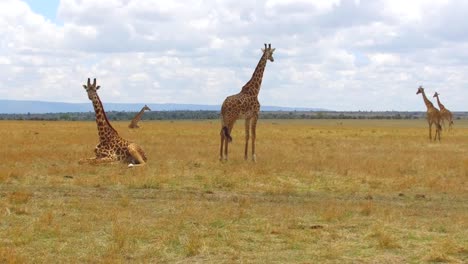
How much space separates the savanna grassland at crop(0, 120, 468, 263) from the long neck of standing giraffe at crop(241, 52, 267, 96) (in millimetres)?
2202

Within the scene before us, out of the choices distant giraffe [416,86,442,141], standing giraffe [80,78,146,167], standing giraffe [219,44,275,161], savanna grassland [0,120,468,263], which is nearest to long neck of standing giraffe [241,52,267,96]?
standing giraffe [219,44,275,161]

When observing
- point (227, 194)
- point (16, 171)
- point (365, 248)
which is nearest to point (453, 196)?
point (227, 194)

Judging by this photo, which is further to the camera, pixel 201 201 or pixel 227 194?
pixel 227 194

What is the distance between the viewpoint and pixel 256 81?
21000 millimetres

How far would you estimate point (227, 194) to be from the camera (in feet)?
46.2

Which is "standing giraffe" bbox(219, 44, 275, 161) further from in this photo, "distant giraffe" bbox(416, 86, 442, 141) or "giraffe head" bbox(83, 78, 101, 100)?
"distant giraffe" bbox(416, 86, 442, 141)

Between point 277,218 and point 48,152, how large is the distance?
13650mm

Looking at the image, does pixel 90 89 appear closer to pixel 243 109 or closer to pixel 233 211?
pixel 243 109

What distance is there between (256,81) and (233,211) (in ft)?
32.4

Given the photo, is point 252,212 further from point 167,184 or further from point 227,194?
point 167,184

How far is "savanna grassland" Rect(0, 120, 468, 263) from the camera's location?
8.76m

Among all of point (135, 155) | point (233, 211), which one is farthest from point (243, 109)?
point (233, 211)

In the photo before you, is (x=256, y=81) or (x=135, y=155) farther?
(x=256, y=81)

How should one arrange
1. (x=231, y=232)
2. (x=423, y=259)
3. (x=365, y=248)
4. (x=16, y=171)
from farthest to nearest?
(x=16, y=171)
(x=231, y=232)
(x=365, y=248)
(x=423, y=259)
